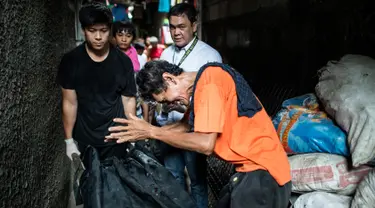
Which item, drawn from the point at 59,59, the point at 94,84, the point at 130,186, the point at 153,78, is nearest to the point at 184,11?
the point at 94,84

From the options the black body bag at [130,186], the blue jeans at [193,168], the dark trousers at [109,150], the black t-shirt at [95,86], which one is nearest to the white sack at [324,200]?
the black body bag at [130,186]

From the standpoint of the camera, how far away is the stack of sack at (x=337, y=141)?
1.91m

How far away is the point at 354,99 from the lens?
6.72 feet

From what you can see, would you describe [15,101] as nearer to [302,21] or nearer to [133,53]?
[302,21]

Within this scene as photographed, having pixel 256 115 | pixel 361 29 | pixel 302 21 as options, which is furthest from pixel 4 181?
pixel 302 21

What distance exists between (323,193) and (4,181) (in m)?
1.98

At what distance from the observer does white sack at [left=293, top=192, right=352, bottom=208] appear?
2.10 m

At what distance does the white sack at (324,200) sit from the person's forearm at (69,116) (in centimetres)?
190

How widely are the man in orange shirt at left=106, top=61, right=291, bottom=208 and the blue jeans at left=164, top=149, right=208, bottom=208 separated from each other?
38.0 inches

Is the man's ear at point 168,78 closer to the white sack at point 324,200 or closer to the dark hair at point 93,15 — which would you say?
the dark hair at point 93,15

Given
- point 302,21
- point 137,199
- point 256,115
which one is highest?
point 302,21

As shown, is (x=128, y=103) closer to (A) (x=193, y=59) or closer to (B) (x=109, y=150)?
(B) (x=109, y=150)

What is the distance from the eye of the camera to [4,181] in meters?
1.81

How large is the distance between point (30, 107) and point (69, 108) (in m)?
0.37
